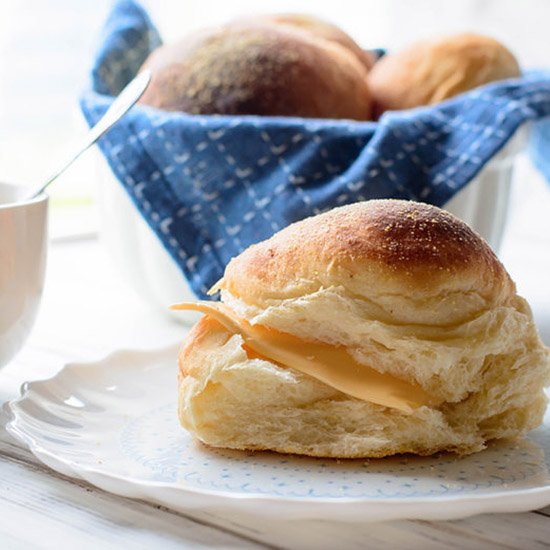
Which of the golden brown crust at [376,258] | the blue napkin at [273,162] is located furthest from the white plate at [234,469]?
the blue napkin at [273,162]

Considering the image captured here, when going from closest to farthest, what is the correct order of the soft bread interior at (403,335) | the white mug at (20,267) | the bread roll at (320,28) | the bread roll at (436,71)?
the soft bread interior at (403,335) → the white mug at (20,267) → the bread roll at (436,71) → the bread roll at (320,28)

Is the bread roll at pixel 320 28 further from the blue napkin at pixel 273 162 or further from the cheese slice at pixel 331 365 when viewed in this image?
the cheese slice at pixel 331 365

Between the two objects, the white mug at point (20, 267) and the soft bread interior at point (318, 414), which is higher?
the white mug at point (20, 267)

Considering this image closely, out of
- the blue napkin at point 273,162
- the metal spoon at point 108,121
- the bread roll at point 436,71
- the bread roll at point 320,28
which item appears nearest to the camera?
the metal spoon at point 108,121

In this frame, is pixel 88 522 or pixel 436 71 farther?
pixel 436 71

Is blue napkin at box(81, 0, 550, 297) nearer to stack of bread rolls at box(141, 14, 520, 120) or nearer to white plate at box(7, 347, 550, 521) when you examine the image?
stack of bread rolls at box(141, 14, 520, 120)

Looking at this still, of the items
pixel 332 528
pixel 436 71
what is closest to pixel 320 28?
pixel 436 71

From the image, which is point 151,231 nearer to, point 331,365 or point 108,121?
point 108,121
